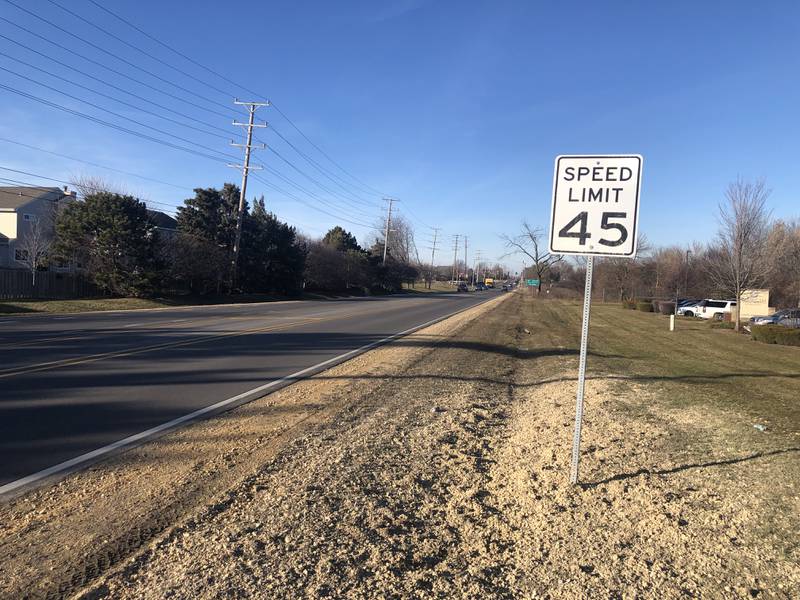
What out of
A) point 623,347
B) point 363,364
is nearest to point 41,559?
Result: point 363,364

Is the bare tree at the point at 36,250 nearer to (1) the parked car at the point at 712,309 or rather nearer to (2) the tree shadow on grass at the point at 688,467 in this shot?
(2) the tree shadow on grass at the point at 688,467

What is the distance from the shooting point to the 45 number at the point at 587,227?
13.6ft

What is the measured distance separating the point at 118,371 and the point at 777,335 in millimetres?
22539

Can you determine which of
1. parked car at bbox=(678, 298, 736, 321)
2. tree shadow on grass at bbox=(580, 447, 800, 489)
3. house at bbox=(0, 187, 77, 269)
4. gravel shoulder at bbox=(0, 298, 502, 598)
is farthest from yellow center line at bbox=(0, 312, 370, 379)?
house at bbox=(0, 187, 77, 269)

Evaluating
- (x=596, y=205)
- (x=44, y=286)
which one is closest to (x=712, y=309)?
(x=596, y=205)

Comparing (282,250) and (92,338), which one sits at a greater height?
(282,250)

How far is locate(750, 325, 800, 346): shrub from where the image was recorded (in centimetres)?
1959

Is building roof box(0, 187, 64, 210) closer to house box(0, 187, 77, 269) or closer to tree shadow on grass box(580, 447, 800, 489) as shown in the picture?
house box(0, 187, 77, 269)

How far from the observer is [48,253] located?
34062 millimetres

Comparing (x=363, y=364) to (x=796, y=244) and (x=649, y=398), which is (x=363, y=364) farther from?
(x=796, y=244)

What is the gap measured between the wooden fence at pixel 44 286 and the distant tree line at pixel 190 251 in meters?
0.90

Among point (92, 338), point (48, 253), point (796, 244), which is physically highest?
point (796, 244)

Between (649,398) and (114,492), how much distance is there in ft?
23.9

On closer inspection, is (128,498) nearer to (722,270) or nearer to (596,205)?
(596,205)
